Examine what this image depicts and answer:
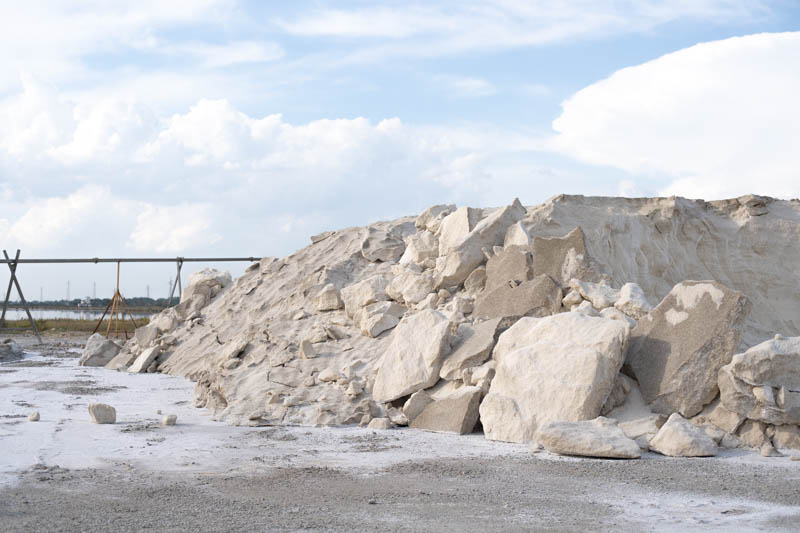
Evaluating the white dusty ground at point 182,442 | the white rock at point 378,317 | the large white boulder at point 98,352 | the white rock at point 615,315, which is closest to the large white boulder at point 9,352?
the large white boulder at point 98,352

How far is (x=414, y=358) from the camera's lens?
7582 mm

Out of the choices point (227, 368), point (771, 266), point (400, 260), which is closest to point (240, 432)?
point (227, 368)

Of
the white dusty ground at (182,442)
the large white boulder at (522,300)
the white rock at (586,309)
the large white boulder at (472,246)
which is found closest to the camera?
the white dusty ground at (182,442)

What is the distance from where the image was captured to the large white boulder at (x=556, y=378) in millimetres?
6273

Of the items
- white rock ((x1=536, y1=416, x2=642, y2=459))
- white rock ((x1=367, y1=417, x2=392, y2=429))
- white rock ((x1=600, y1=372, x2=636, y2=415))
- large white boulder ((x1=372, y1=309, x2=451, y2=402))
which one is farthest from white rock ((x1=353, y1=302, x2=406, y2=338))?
white rock ((x1=536, y1=416, x2=642, y2=459))

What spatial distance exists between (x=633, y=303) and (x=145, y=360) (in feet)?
28.4

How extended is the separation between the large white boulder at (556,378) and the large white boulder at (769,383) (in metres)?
0.98

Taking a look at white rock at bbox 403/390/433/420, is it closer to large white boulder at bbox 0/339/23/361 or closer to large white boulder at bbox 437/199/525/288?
large white boulder at bbox 437/199/525/288

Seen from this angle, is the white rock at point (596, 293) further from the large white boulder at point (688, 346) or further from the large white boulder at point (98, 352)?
the large white boulder at point (98, 352)

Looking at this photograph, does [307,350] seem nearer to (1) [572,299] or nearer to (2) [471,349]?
(2) [471,349]

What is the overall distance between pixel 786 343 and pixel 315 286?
6964 mm

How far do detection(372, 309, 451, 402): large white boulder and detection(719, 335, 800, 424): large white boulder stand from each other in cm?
273

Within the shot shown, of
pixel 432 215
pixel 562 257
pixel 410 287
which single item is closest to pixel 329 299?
pixel 410 287

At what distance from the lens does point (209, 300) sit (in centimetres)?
1488
